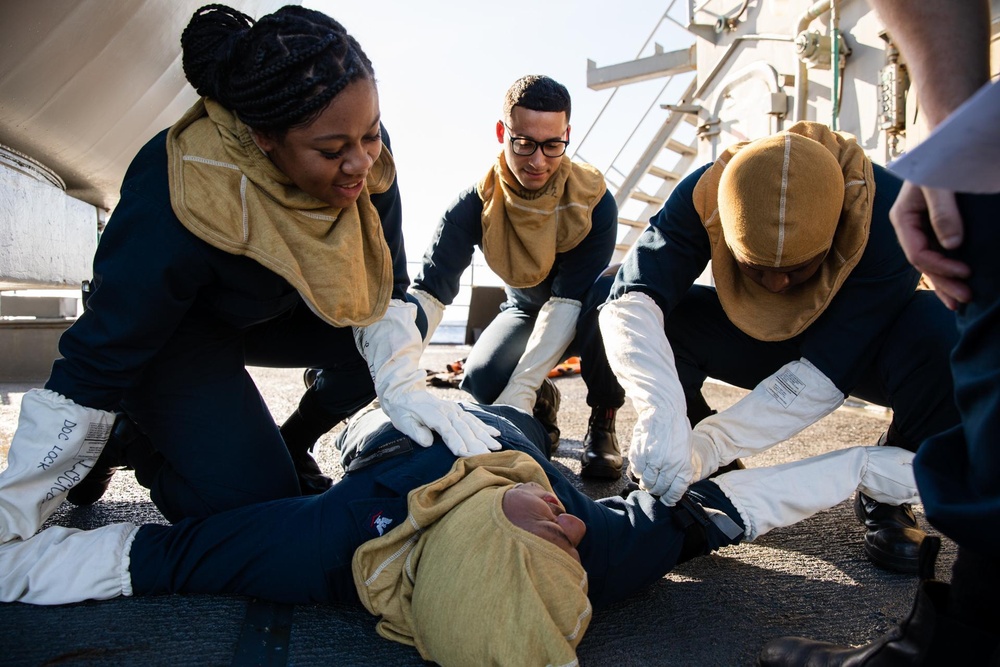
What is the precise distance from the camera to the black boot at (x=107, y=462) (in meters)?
1.59

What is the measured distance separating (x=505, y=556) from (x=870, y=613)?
695 millimetres

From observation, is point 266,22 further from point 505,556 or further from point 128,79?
point 128,79

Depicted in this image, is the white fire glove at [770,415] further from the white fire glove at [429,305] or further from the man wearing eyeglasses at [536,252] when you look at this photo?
the white fire glove at [429,305]

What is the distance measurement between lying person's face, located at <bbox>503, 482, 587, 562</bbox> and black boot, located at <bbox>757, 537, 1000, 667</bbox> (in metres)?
0.39

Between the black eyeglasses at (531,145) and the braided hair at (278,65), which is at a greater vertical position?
the braided hair at (278,65)

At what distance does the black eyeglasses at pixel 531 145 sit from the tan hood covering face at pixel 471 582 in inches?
47.9

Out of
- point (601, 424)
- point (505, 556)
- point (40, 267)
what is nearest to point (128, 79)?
point (40, 267)

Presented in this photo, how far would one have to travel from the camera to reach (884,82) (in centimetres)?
325

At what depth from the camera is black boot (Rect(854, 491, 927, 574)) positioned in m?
1.41

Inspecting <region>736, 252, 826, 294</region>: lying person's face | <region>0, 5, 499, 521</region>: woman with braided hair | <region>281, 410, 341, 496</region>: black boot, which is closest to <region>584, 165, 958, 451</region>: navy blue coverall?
<region>736, 252, 826, 294</region>: lying person's face

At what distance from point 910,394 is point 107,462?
1.76 m

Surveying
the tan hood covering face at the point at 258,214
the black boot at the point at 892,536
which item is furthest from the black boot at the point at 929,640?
the tan hood covering face at the point at 258,214

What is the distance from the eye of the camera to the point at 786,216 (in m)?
1.38

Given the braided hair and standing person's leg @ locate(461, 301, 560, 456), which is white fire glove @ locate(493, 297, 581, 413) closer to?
standing person's leg @ locate(461, 301, 560, 456)
